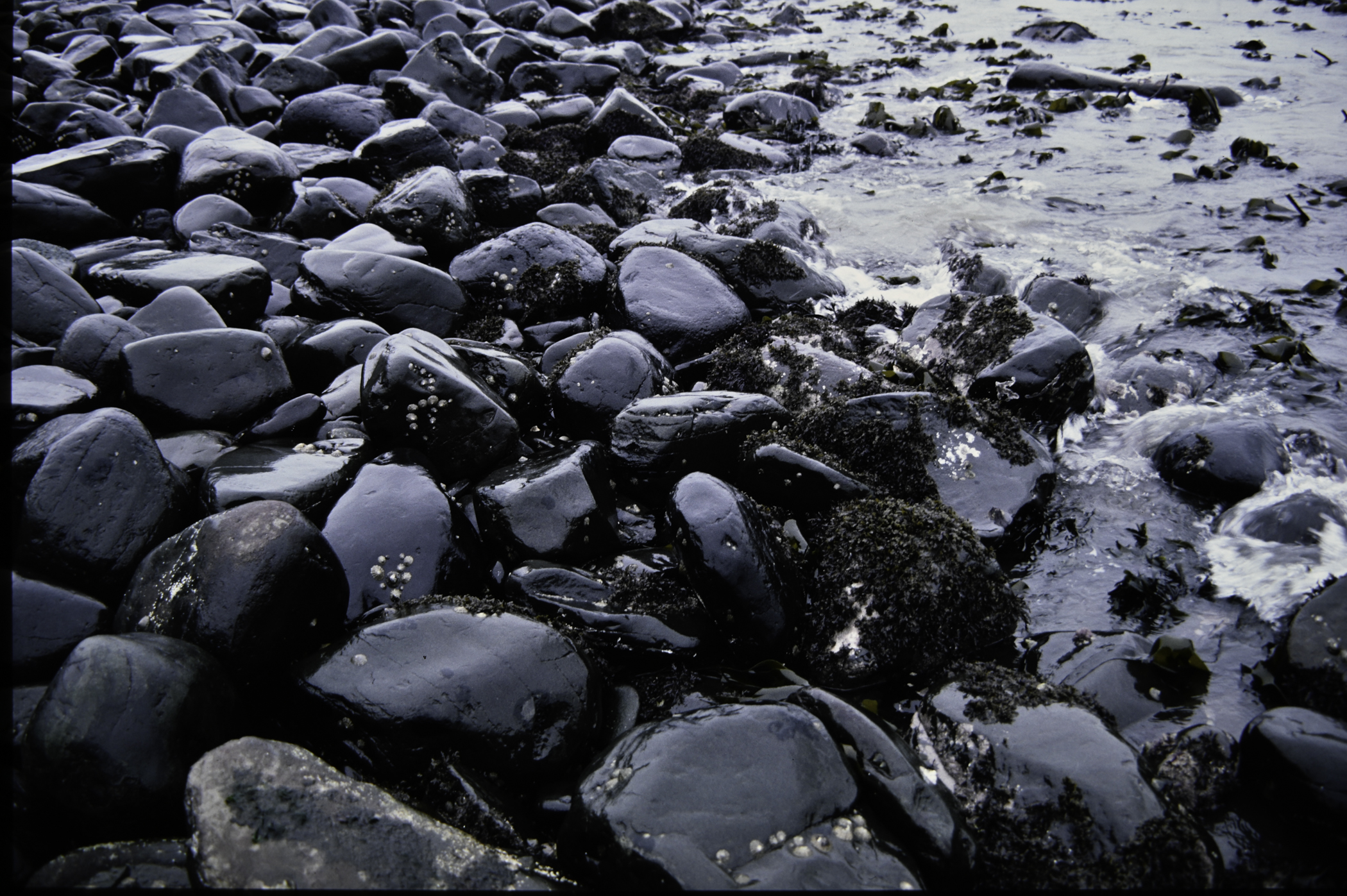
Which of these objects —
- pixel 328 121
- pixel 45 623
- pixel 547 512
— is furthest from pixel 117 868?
pixel 328 121

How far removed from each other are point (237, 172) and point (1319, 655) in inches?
311

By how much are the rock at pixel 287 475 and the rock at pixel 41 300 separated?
1.64 metres

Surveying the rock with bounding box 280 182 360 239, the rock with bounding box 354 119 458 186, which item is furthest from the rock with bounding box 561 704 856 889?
the rock with bounding box 354 119 458 186

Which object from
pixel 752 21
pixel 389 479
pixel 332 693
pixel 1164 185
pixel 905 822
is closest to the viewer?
pixel 905 822

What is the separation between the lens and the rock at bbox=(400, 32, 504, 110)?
33.0 feet

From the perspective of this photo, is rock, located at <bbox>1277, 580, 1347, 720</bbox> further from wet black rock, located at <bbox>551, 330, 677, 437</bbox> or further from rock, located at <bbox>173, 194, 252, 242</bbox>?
rock, located at <bbox>173, 194, 252, 242</bbox>

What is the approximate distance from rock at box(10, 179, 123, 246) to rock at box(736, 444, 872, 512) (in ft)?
18.4

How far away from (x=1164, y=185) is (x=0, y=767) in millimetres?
10068

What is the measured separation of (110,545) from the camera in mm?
2979

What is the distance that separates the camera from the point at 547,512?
11.0ft

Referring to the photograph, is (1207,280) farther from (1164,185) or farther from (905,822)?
(905,822)

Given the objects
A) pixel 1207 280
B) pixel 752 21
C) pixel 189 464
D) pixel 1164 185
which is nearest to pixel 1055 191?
pixel 1164 185

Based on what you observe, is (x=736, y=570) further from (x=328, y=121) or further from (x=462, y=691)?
(x=328, y=121)

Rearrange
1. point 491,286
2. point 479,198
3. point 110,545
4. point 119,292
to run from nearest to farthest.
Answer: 1. point 110,545
2. point 119,292
3. point 491,286
4. point 479,198
